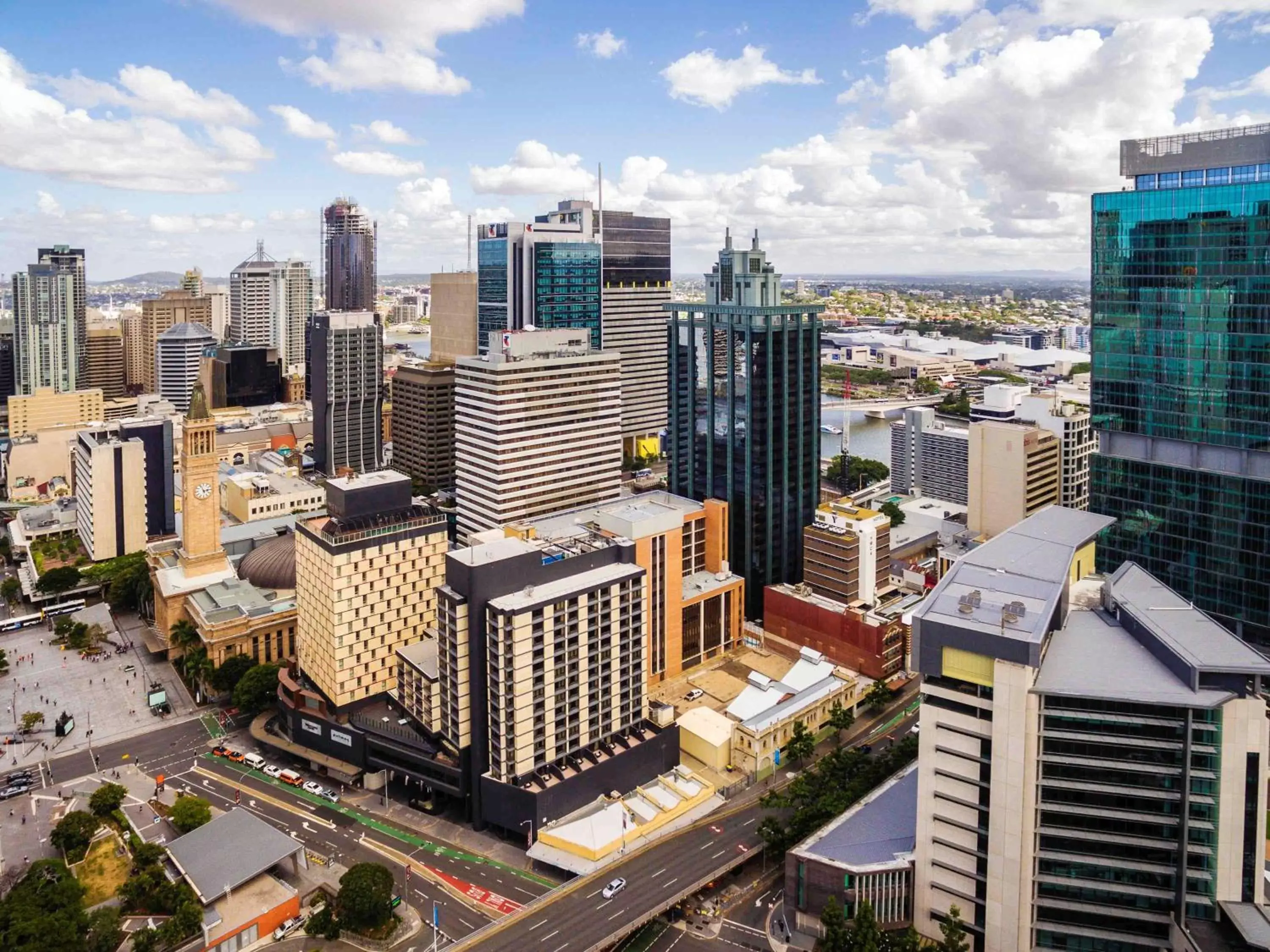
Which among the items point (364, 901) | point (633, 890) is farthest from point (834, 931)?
point (364, 901)

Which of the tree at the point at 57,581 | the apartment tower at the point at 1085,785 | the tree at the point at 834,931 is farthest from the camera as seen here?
the tree at the point at 57,581

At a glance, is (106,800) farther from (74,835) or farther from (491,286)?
(491,286)

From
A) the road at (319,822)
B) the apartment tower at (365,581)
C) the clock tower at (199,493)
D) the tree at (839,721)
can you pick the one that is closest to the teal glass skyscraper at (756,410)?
the tree at (839,721)

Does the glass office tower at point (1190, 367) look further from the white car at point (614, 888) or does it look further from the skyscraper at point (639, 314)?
the skyscraper at point (639, 314)

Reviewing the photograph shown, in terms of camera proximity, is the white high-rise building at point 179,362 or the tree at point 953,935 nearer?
the tree at point 953,935

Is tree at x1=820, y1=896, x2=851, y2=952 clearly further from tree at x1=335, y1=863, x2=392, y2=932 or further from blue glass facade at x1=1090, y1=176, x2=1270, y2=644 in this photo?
blue glass facade at x1=1090, y1=176, x2=1270, y2=644

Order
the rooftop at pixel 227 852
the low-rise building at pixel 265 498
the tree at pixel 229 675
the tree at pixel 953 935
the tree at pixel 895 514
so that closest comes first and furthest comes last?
the tree at pixel 953 935, the rooftop at pixel 227 852, the tree at pixel 229 675, the tree at pixel 895 514, the low-rise building at pixel 265 498

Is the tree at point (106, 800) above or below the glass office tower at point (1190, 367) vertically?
below

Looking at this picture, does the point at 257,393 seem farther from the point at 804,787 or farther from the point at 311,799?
the point at 804,787
